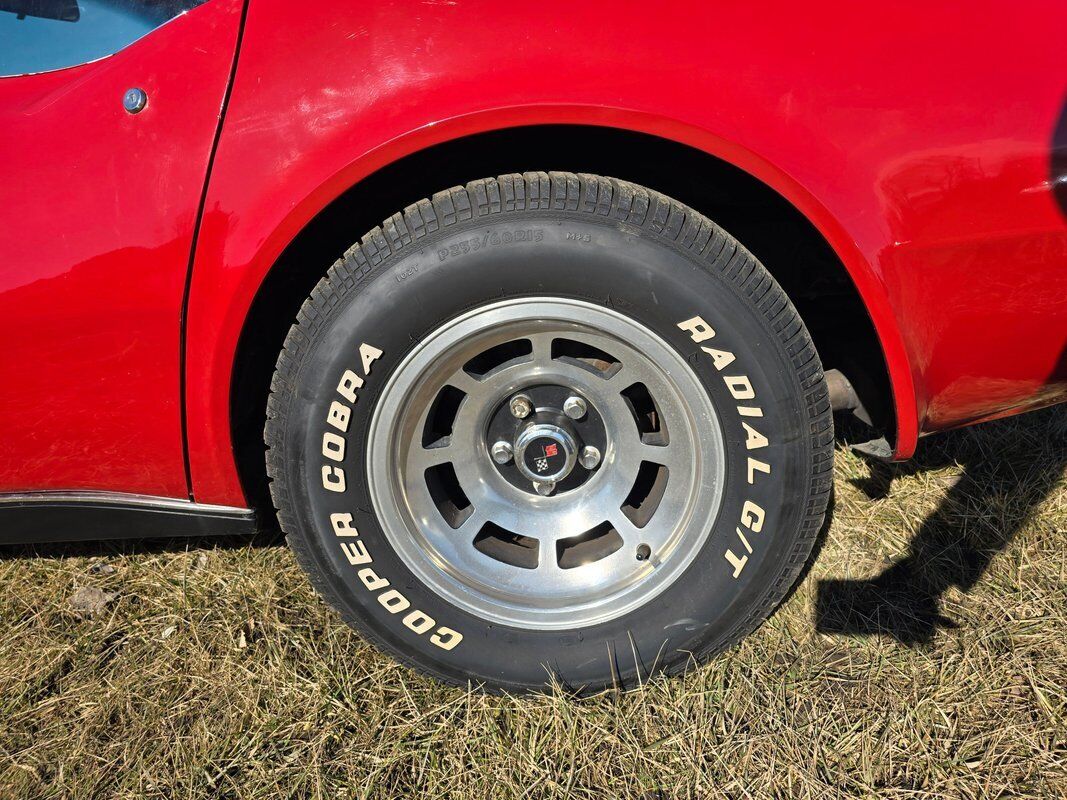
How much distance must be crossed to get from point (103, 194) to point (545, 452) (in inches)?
42.3

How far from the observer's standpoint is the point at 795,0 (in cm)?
148

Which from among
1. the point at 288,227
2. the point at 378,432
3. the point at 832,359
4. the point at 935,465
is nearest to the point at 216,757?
the point at 378,432

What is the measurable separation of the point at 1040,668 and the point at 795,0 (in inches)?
63.5

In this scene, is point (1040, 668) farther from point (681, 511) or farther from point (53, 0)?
point (53, 0)

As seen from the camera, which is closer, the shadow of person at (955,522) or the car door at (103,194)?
the car door at (103,194)

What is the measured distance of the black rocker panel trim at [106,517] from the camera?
181 centimetres

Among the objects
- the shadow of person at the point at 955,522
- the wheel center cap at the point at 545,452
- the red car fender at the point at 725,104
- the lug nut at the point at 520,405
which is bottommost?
the shadow of person at the point at 955,522

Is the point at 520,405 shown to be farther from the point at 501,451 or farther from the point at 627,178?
the point at 627,178

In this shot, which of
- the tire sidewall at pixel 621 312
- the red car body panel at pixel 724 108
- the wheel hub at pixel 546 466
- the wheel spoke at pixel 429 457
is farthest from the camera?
the wheel spoke at pixel 429 457

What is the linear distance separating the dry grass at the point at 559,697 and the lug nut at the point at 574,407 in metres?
0.66

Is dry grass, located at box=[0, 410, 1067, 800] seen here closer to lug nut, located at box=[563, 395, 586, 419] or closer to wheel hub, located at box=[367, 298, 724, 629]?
wheel hub, located at box=[367, 298, 724, 629]

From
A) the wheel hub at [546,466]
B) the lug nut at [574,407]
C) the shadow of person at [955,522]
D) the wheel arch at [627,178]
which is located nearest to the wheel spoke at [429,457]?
the wheel hub at [546,466]

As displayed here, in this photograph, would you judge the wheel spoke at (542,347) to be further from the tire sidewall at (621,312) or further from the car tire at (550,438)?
the tire sidewall at (621,312)

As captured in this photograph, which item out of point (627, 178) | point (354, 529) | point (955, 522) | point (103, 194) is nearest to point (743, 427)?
point (627, 178)
